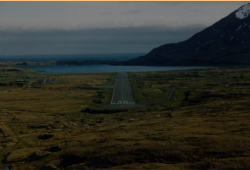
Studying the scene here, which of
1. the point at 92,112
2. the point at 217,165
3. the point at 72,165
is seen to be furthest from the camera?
the point at 92,112

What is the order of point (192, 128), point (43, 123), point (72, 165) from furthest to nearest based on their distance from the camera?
point (43, 123), point (192, 128), point (72, 165)

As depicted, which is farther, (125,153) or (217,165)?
(125,153)

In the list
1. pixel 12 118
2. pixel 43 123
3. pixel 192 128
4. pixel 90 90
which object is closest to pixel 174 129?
pixel 192 128

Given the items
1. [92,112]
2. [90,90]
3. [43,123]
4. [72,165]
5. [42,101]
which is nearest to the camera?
[72,165]

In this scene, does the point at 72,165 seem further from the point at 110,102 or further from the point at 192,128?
the point at 110,102

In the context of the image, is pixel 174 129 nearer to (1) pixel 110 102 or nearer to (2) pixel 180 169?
(2) pixel 180 169

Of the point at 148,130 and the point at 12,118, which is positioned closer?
the point at 148,130

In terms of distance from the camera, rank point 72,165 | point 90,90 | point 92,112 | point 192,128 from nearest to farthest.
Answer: point 72,165
point 192,128
point 92,112
point 90,90

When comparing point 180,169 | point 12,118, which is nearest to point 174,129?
point 180,169
